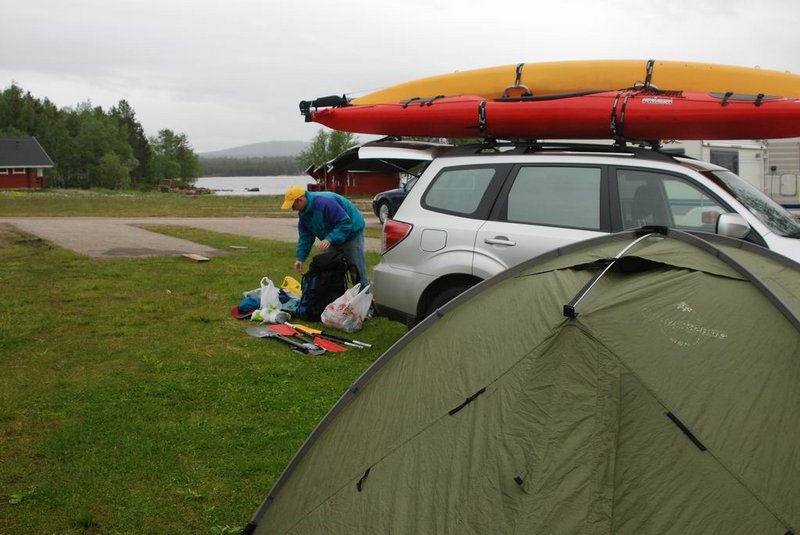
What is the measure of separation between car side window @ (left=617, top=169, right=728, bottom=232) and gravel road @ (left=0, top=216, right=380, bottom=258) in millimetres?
9840

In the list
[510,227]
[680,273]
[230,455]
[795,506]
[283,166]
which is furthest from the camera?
[283,166]

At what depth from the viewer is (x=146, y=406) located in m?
5.45

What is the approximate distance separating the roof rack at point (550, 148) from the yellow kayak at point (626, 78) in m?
1.02

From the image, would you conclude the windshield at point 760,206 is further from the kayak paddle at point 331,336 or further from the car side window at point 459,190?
the kayak paddle at point 331,336

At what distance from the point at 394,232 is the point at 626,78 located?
281cm

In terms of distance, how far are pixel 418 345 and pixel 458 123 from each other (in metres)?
3.43

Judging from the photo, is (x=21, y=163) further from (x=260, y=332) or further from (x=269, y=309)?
(x=260, y=332)

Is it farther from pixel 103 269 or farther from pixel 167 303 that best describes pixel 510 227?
pixel 103 269

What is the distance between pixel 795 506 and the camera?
8.23 feet

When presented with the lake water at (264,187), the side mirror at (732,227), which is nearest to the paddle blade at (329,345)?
the side mirror at (732,227)

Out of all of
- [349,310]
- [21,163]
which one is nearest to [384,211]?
[349,310]

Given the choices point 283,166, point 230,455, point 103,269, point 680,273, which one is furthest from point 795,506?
point 283,166

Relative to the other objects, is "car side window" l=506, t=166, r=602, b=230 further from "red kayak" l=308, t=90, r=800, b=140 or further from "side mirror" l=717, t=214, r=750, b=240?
"side mirror" l=717, t=214, r=750, b=240

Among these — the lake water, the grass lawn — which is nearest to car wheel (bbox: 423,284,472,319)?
the grass lawn
